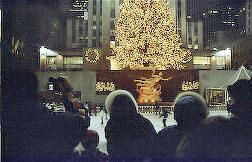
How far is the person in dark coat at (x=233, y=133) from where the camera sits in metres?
3.45

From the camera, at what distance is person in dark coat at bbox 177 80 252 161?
345 cm

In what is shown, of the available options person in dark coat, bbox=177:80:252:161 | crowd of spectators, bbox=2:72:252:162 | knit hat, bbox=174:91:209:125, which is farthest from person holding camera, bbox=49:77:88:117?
person in dark coat, bbox=177:80:252:161

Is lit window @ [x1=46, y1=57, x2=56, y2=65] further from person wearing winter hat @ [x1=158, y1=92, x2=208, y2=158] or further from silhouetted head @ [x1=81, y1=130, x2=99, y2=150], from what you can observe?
person wearing winter hat @ [x1=158, y1=92, x2=208, y2=158]

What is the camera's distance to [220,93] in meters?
3.42

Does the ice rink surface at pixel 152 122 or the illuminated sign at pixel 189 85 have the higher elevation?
the illuminated sign at pixel 189 85

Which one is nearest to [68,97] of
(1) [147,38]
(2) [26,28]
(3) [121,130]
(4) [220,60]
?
(3) [121,130]

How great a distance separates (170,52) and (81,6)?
90cm

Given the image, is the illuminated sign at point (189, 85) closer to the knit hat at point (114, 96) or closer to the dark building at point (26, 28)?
the knit hat at point (114, 96)

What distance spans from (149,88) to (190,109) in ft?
1.34

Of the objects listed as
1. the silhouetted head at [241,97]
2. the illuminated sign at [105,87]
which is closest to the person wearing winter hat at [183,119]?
the silhouetted head at [241,97]

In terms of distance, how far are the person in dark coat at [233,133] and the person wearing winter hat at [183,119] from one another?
0.21 ft

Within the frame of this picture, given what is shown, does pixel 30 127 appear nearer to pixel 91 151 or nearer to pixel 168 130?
pixel 91 151

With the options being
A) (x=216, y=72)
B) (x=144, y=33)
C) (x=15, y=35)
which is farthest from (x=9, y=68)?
(x=216, y=72)

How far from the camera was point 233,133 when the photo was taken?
11.3 feet
